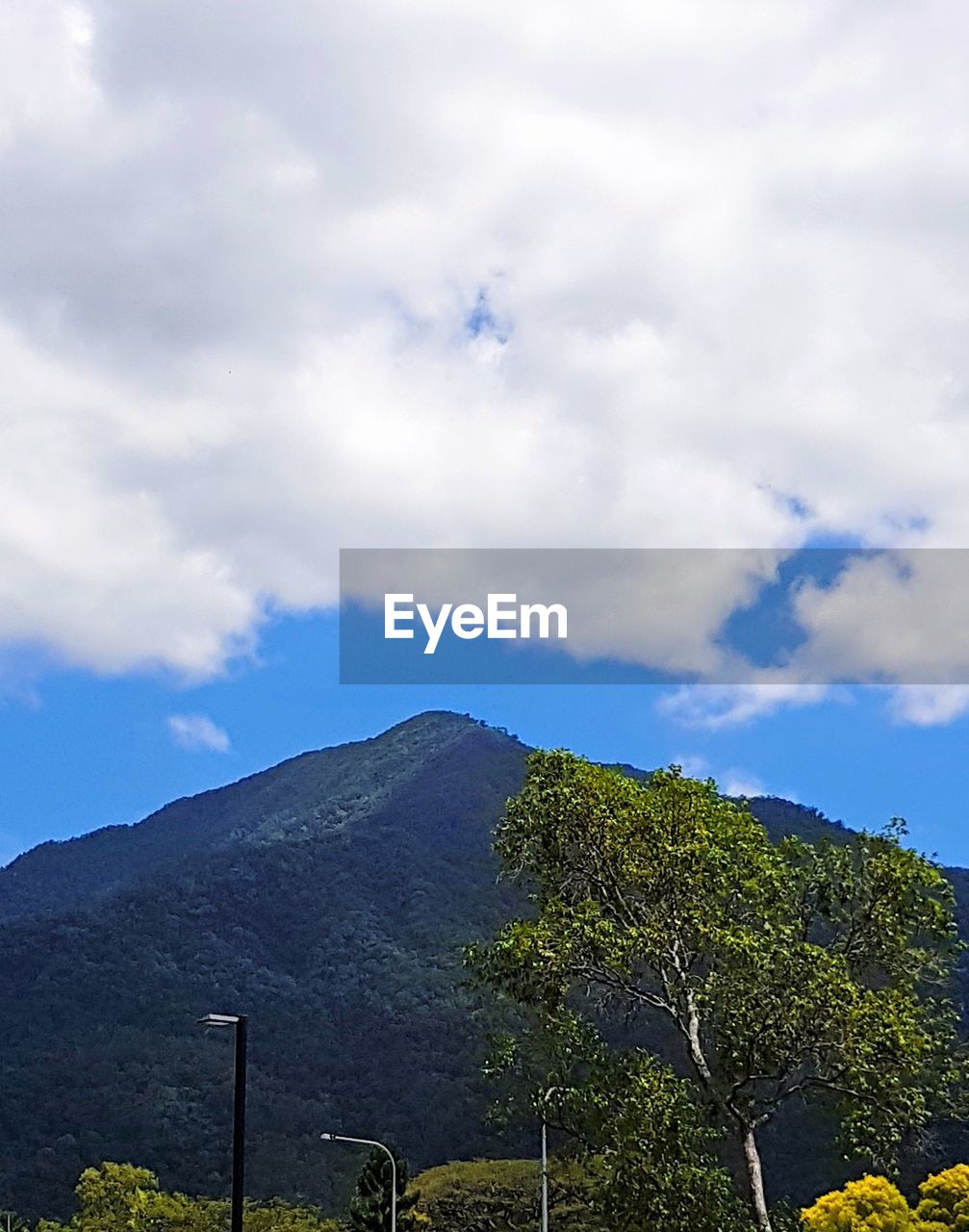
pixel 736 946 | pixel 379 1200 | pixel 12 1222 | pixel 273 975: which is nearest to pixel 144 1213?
pixel 379 1200

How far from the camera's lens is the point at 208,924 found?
114m

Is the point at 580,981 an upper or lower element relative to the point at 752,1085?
upper

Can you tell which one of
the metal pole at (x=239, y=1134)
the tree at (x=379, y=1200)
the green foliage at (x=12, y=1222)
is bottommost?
the green foliage at (x=12, y=1222)

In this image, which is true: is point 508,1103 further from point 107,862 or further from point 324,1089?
point 107,862

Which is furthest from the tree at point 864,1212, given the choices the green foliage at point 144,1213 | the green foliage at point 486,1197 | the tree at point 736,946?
the green foliage at point 144,1213

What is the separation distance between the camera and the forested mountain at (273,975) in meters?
80.6

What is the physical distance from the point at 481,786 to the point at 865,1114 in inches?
4230

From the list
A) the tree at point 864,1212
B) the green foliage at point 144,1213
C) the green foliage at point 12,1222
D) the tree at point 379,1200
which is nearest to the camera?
the tree at point 864,1212

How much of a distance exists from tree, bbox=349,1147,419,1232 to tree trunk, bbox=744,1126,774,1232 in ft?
104

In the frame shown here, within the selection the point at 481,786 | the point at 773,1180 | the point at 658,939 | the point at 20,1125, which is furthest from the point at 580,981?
the point at 481,786

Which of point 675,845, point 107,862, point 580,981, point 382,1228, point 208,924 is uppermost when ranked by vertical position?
point 107,862

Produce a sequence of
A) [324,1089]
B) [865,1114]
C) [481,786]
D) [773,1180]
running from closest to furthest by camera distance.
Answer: [865,1114], [773,1180], [324,1089], [481,786]

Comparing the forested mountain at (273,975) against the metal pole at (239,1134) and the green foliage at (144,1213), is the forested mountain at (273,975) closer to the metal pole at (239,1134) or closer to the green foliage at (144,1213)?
the green foliage at (144,1213)

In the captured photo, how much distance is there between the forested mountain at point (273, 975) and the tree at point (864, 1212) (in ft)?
108
